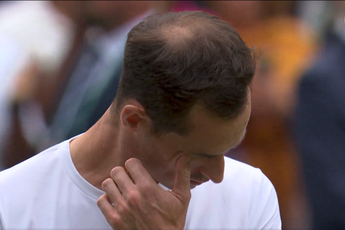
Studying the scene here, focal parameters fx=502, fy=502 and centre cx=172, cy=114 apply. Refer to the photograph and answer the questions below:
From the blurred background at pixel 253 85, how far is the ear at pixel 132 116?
111 cm

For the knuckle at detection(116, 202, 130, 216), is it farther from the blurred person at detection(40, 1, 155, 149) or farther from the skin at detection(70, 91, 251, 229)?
the blurred person at detection(40, 1, 155, 149)

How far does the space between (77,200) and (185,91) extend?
58cm

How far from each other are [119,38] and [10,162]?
99 cm

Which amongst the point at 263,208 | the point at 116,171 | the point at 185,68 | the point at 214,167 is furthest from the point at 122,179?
the point at 263,208

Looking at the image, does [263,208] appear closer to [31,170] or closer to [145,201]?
[145,201]

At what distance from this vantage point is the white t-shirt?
5.56 feet

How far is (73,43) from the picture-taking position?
10.5ft

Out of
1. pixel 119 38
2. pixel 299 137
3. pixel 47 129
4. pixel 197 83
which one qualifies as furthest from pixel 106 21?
pixel 197 83

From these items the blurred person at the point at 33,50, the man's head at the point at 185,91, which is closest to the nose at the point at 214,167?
the man's head at the point at 185,91

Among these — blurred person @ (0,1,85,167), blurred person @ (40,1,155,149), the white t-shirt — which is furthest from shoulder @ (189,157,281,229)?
blurred person @ (0,1,85,167)

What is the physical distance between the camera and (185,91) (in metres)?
1.46

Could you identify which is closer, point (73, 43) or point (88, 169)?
point (88, 169)

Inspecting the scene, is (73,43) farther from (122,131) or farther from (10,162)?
(122,131)

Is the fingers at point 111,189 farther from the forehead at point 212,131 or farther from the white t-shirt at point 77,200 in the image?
the forehead at point 212,131
